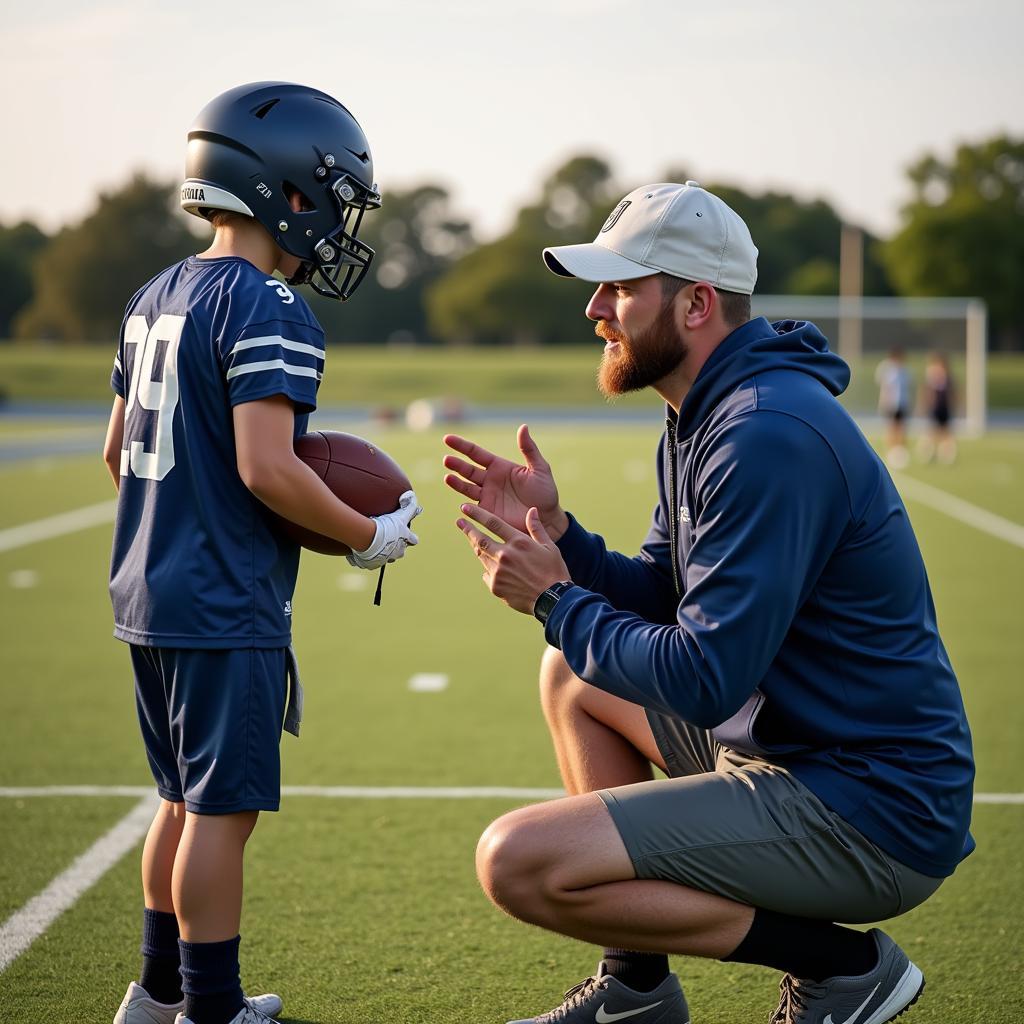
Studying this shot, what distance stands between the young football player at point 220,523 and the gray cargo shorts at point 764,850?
0.80 metres

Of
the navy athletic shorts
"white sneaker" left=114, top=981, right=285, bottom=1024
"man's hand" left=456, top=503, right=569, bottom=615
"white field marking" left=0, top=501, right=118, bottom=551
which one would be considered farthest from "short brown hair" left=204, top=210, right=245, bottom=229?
"white field marking" left=0, top=501, right=118, bottom=551

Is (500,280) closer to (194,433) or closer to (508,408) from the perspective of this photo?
(508,408)

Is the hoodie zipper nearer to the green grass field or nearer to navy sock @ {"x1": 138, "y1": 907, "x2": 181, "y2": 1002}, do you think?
the green grass field

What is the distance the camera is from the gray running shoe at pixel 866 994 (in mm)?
2791

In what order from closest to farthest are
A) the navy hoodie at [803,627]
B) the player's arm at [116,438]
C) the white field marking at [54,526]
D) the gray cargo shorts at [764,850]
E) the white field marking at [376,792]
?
1. the navy hoodie at [803,627]
2. the gray cargo shorts at [764,850]
3. the player's arm at [116,438]
4. the white field marking at [376,792]
5. the white field marking at [54,526]

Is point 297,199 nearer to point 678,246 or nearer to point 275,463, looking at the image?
point 275,463

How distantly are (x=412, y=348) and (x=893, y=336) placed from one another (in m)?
58.1

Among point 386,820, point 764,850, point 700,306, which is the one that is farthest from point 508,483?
point 386,820

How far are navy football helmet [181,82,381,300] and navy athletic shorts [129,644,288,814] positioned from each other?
2.95ft

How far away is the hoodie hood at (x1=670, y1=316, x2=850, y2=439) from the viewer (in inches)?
113

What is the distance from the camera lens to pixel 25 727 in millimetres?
5645

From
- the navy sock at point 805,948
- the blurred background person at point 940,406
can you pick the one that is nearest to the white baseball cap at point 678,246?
the navy sock at point 805,948

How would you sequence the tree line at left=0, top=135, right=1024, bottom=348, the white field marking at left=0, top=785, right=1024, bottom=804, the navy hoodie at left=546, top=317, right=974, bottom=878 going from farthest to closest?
1. the tree line at left=0, top=135, right=1024, bottom=348
2. the white field marking at left=0, top=785, right=1024, bottom=804
3. the navy hoodie at left=546, top=317, right=974, bottom=878

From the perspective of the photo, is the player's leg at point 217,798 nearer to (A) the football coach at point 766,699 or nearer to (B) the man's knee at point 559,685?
(A) the football coach at point 766,699
